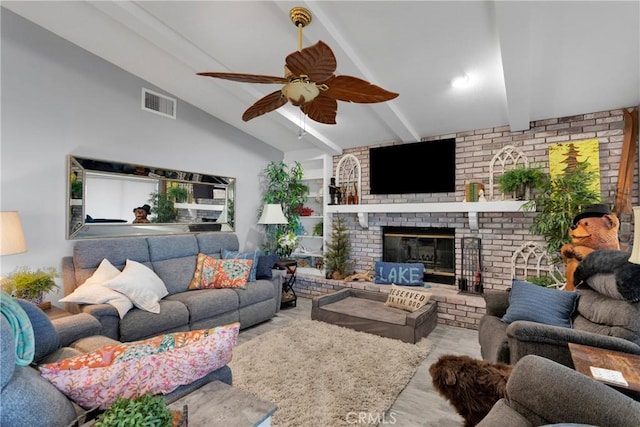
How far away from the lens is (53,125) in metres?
2.89

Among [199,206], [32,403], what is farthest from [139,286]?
[32,403]

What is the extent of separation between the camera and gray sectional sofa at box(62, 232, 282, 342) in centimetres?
264

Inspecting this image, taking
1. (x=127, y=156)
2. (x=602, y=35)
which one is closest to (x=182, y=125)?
(x=127, y=156)

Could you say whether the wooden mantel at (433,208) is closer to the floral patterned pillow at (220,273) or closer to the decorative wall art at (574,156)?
the decorative wall art at (574,156)

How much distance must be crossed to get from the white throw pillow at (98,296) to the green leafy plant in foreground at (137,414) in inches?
83.1

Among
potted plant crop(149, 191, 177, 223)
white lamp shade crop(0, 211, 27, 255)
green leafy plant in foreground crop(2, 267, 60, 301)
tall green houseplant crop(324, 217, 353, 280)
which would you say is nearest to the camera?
white lamp shade crop(0, 211, 27, 255)

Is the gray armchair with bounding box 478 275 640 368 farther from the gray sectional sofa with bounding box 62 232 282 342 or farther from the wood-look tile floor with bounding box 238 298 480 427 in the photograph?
the gray sectional sofa with bounding box 62 232 282 342

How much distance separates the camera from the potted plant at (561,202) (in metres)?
3.05

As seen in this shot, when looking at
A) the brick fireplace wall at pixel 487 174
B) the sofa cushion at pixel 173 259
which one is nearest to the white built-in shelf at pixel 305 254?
the brick fireplace wall at pixel 487 174

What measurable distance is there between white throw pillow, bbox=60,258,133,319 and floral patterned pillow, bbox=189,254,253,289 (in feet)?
3.03

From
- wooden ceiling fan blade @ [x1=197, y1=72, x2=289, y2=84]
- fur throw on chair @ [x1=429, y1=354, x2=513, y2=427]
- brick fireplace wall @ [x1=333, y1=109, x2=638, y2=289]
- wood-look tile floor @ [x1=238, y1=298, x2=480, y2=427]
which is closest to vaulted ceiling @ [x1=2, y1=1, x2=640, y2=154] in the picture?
brick fireplace wall @ [x1=333, y1=109, x2=638, y2=289]

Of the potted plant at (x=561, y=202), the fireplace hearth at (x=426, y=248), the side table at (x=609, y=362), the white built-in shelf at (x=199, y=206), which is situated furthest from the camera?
the fireplace hearth at (x=426, y=248)

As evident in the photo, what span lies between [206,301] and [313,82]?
241 cm

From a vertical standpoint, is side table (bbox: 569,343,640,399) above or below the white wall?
below
